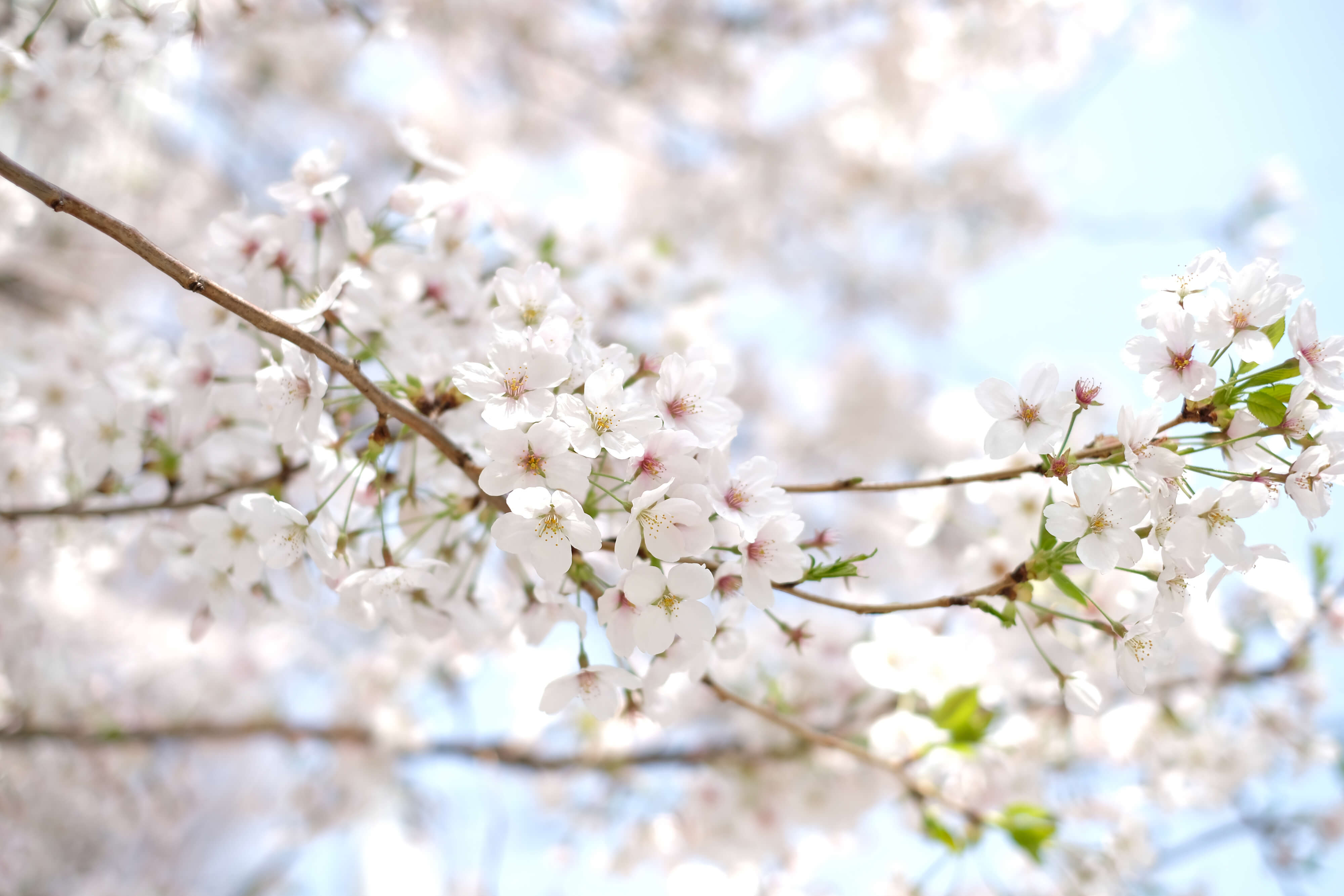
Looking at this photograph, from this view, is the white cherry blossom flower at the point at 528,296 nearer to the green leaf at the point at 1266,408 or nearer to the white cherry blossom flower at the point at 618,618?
the white cherry blossom flower at the point at 618,618

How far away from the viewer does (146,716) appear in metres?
2.47

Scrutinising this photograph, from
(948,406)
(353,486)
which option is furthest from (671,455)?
(948,406)

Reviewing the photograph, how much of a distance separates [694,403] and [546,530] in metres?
0.18

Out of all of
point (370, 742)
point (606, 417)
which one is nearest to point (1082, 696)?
point (606, 417)

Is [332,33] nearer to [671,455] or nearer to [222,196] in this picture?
[222,196]

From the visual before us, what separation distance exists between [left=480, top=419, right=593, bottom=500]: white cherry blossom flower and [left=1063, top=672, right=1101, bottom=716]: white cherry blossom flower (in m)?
0.56

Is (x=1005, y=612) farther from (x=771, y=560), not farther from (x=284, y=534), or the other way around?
(x=284, y=534)

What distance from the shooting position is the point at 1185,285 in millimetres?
757

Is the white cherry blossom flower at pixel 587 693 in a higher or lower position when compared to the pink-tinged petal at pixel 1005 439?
lower

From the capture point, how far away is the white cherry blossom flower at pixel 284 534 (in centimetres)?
80

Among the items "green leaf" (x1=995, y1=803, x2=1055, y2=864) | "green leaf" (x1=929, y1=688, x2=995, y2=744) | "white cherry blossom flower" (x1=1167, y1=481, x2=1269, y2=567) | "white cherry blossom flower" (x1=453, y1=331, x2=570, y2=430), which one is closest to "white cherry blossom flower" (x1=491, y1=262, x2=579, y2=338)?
"white cherry blossom flower" (x1=453, y1=331, x2=570, y2=430)

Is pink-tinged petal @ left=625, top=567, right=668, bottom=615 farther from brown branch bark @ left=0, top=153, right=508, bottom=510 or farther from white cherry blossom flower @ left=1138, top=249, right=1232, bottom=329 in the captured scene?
white cherry blossom flower @ left=1138, top=249, right=1232, bottom=329

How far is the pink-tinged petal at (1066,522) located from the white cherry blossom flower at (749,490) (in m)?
0.22

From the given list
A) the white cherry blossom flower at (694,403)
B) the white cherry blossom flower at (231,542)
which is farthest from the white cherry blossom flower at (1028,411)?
the white cherry blossom flower at (231,542)
